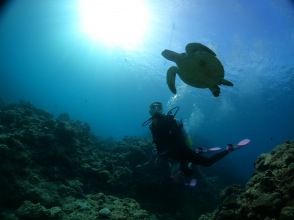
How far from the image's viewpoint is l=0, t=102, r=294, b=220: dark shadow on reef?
5660 mm

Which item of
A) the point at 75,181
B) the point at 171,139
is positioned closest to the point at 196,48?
the point at 171,139

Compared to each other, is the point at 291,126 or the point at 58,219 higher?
the point at 291,126

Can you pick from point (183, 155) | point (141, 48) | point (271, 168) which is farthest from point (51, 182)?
point (141, 48)

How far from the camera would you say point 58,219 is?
697 centimetres

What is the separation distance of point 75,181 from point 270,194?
6.37 metres

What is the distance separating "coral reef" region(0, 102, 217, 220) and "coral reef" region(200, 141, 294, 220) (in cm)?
309

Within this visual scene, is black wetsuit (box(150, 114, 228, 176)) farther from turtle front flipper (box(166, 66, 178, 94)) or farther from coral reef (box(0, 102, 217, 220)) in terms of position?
coral reef (box(0, 102, 217, 220))

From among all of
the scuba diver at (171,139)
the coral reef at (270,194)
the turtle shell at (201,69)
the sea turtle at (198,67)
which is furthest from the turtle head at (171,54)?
the coral reef at (270,194)

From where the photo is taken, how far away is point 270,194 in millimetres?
4980

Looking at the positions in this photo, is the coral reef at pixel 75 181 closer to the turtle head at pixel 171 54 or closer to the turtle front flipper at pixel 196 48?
the turtle head at pixel 171 54

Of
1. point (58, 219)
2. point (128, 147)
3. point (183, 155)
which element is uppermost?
point (128, 147)

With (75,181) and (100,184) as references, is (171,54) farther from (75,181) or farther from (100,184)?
(100,184)

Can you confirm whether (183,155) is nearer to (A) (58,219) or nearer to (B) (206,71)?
(B) (206,71)

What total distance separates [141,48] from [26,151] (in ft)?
105
